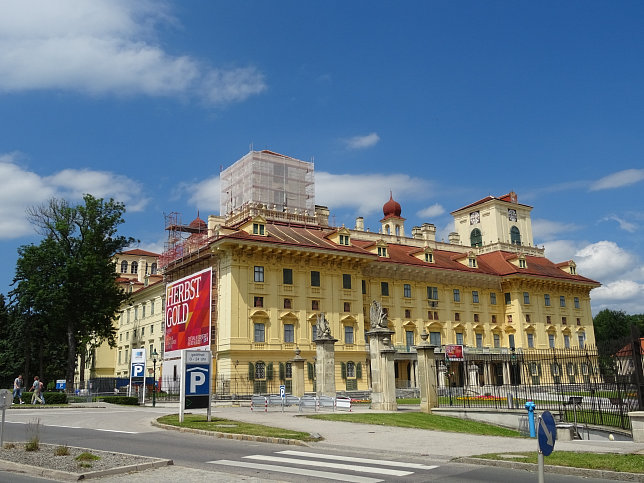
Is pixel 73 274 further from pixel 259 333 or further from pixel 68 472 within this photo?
pixel 68 472

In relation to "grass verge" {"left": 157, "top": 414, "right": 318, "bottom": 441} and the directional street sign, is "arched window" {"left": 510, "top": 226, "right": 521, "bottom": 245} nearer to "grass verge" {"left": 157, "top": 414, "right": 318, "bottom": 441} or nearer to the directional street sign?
"grass verge" {"left": 157, "top": 414, "right": 318, "bottom": 441}

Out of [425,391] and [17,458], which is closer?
[17,458]

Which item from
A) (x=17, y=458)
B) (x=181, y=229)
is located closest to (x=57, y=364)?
(x=181, y=229)

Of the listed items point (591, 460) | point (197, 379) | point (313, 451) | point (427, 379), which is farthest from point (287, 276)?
point (591, 460)

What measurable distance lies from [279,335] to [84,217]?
2155cm

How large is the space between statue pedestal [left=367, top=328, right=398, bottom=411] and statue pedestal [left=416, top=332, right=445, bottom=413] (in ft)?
5.00

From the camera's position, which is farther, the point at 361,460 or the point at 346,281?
the point at 346,281

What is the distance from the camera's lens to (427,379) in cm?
2561

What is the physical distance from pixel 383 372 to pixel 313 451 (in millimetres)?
13531

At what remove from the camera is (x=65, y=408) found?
31750 mm

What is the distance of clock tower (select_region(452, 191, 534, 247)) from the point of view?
3004 inches

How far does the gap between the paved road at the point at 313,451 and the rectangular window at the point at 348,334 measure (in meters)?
29.9

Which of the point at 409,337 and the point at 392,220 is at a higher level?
the point at 392,220

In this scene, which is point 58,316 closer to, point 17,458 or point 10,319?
point 10,319
